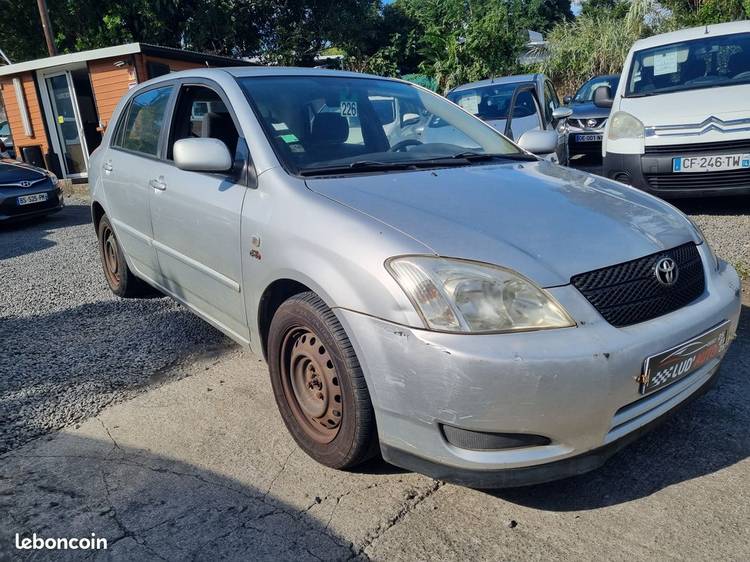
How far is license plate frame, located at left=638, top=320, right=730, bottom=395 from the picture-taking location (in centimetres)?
207

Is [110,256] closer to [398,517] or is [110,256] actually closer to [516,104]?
[398,517]

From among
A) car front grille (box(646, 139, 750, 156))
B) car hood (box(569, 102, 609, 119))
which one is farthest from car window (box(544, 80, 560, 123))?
car front grille (box(646, 139, 750, 156))

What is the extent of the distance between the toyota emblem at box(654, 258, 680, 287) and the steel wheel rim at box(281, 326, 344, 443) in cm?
127

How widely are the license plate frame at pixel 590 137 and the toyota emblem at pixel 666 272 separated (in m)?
8.41

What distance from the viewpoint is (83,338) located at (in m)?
4.16

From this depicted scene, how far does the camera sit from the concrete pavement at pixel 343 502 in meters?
2.09

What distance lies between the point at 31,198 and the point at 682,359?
951cm

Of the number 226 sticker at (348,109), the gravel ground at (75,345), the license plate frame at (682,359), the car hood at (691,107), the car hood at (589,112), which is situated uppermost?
the number 226 sticker at (348,109)

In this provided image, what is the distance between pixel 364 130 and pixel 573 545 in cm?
230

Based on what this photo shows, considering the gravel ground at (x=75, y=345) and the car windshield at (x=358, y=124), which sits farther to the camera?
the gravel ground at (x=75, y=345)

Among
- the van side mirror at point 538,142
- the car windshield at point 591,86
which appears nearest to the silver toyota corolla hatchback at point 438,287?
the van side mirror at point 538,142

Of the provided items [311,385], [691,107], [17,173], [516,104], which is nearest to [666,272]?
[311,385]

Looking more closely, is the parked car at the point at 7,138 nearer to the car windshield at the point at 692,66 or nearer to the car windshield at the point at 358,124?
the car windshield at the point at 692,66

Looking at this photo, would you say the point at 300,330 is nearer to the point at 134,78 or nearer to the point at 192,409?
the point at 192,409
